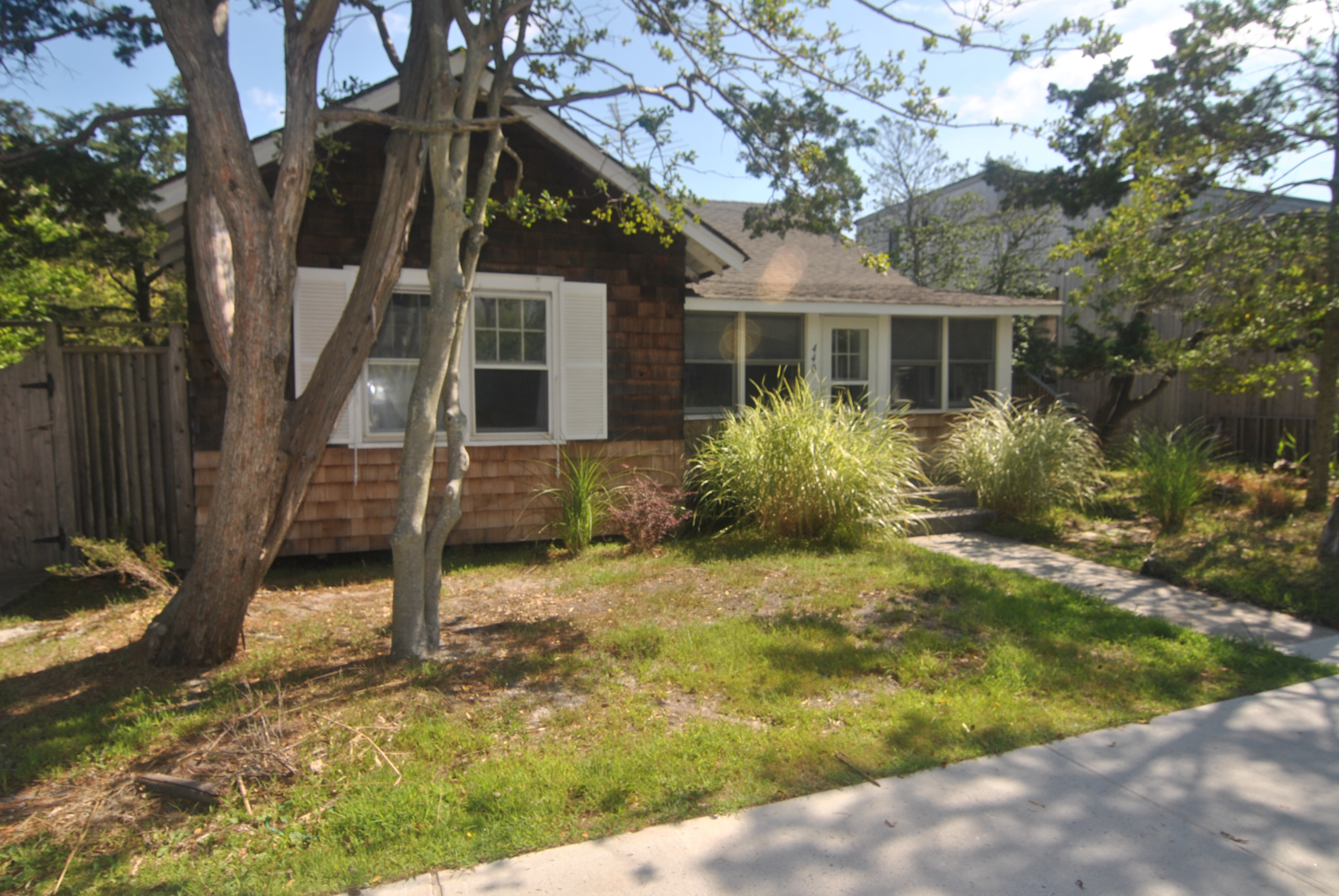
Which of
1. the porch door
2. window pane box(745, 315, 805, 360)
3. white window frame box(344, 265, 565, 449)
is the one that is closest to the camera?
white window frame box(344, 265, 565, 449)

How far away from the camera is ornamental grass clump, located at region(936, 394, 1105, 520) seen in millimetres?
9445

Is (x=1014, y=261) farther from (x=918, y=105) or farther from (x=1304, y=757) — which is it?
(x=1304, y=757)

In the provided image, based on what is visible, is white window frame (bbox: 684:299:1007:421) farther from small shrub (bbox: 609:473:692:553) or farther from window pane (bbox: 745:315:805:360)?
small shrub (bbox: 609:473:692:553)

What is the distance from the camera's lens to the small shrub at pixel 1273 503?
873 centimetres

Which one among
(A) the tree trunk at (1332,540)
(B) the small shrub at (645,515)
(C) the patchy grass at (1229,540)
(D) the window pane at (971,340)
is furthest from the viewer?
(D) the window pane at (971,340)

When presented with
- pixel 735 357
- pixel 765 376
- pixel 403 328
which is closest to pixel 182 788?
pixel 403 328

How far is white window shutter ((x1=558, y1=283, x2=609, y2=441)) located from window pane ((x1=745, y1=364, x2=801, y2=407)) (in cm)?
329

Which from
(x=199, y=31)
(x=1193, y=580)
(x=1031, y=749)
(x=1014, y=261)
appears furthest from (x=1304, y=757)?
(x=1014, y=261)

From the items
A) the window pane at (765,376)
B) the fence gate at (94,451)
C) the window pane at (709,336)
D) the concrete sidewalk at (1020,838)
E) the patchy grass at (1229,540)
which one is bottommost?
the concrete sidewalk at (1020,838)

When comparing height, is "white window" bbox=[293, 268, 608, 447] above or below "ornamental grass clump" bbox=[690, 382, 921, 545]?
above

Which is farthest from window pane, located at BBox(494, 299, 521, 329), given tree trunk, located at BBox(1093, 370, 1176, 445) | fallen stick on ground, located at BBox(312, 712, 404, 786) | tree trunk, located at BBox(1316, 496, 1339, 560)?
tree trunk, located at BBox(1093, 370, 1176, 445)

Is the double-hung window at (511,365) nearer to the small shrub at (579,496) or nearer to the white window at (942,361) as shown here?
the small shrub at (579,496)


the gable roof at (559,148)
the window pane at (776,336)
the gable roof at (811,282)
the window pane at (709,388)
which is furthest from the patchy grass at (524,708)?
the window pane at (776,336)

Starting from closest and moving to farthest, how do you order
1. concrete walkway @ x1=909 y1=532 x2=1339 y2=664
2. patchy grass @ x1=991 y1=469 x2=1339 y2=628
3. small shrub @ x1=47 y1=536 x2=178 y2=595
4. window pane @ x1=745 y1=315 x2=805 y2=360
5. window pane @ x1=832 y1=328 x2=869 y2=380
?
1. small shrub @ x1=47 y1=536 x2=178 y2=595
2. concrete walkway @ x1=909 y1=532 x2=1339 y2=664
3. patchy grass @ x1=991 y1=469 x2=1339 y2=628
4. window pane @ x1=745 y1=315 x2=805 y2=360
5. window pane @ x1=832 y1=328 x2=869 y2=380
